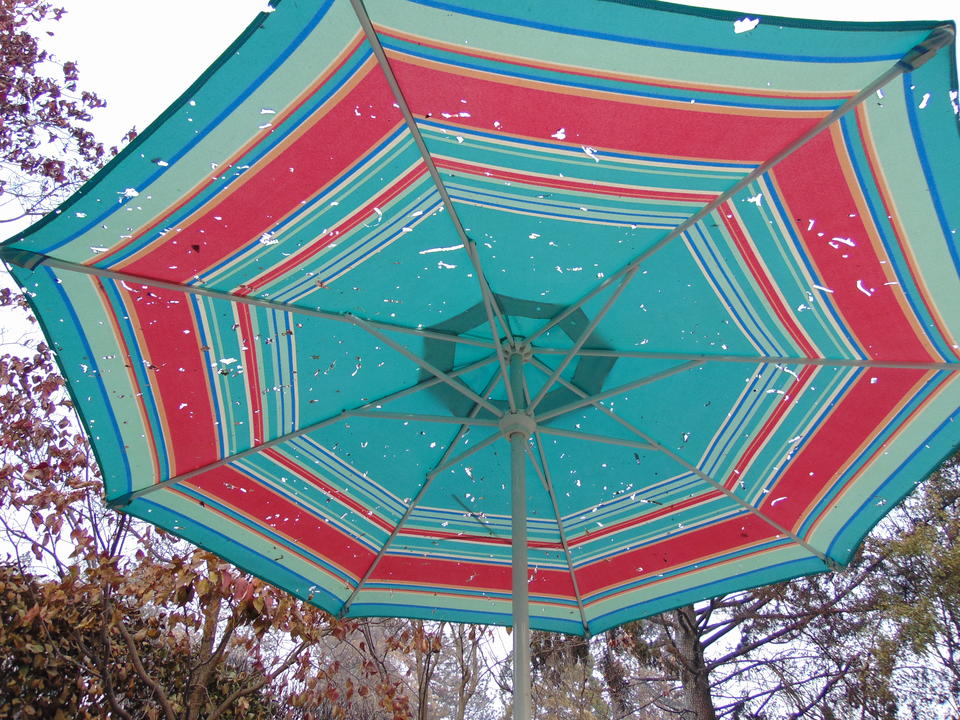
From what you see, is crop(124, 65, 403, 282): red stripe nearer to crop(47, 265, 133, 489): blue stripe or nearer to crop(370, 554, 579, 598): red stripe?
crop(47, 265, 133, 489): blue stripe

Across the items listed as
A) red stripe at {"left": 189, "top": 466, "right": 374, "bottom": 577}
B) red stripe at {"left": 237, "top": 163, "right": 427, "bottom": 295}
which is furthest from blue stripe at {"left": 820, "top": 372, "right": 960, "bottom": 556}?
red stripe at {"left": 189, "top": 466, "right": 374, "bottom": 577}

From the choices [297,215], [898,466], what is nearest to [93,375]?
[297,215]

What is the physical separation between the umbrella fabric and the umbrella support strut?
4 centimetres

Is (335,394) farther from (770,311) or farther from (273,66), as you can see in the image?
(770,311)

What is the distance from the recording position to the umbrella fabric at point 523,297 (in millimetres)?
1763

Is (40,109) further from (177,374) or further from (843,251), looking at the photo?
(843,251)

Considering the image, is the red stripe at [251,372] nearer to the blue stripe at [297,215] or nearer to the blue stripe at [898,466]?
the blue stripe at [297,215]

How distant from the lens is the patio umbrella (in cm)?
176

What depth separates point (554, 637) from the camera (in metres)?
9.22

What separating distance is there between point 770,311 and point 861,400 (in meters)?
0.63

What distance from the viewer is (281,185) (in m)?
2.10

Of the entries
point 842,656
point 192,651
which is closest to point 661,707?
point 842,656

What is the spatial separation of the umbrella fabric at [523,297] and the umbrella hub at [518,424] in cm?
1

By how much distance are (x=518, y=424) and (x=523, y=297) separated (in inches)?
19.3
